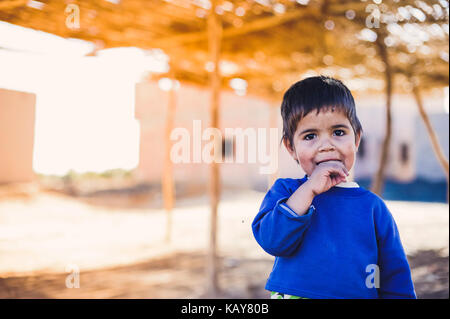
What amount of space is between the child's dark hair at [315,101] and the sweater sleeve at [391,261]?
0.90ft

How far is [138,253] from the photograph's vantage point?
5.45m

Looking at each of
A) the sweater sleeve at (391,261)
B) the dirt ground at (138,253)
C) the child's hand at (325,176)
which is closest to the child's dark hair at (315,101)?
the child's hand at (325,176)

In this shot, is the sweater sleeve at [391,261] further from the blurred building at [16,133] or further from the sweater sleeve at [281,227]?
the blurred building at [16,133]

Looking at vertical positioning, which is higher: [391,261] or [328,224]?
[328,224]

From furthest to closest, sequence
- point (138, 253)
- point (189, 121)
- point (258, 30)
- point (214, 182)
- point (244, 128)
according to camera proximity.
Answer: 1. point (189, 121)
2. point (244, 128)
3. point (138, 253)
4. point (258, 30)
5. point (214, 182)

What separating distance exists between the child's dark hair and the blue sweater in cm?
21

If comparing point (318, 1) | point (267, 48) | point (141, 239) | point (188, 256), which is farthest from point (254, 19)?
point (141, 239)

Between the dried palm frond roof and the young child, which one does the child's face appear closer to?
the young child

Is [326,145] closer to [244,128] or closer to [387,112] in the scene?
[387,112]

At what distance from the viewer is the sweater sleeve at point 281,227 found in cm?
98

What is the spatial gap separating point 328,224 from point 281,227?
14 cm

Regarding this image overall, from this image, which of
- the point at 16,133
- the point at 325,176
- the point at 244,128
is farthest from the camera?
the point at 244,128

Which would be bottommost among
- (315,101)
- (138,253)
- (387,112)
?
(138,253)

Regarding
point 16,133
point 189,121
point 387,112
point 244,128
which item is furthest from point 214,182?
point 189,121
